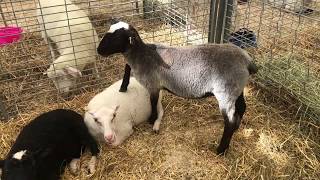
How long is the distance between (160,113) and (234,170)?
Answer: 1.12m

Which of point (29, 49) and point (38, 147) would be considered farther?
point (29, 49)

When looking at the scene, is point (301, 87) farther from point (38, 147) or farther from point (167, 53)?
point (38, 147)

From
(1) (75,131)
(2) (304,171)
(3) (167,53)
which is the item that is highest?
(3) (167,53)

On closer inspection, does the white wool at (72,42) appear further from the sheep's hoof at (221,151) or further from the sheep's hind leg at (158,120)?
the sheep's hoof at (221,151)

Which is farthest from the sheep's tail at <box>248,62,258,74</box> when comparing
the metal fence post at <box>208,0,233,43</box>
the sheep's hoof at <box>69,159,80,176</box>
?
the sheep's hoof at <box>69,159,80,176</box>

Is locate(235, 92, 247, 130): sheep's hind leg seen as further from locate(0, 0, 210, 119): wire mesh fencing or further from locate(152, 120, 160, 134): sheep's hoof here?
locate(0, 0, 210, 119): wire mesh fencing

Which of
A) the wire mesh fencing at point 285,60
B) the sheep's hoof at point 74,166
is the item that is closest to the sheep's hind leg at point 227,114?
the wire mesh fencing at point 285,60

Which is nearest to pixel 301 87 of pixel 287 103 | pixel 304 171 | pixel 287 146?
pixel 287 103

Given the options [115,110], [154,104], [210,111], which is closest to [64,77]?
[115,110]

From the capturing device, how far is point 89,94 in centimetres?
484

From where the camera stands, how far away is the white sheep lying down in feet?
12.1

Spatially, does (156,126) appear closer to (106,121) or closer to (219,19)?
(106,121)

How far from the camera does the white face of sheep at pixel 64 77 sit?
454 centimetres

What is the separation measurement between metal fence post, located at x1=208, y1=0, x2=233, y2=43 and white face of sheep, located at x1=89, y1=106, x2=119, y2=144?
2.00 metres
